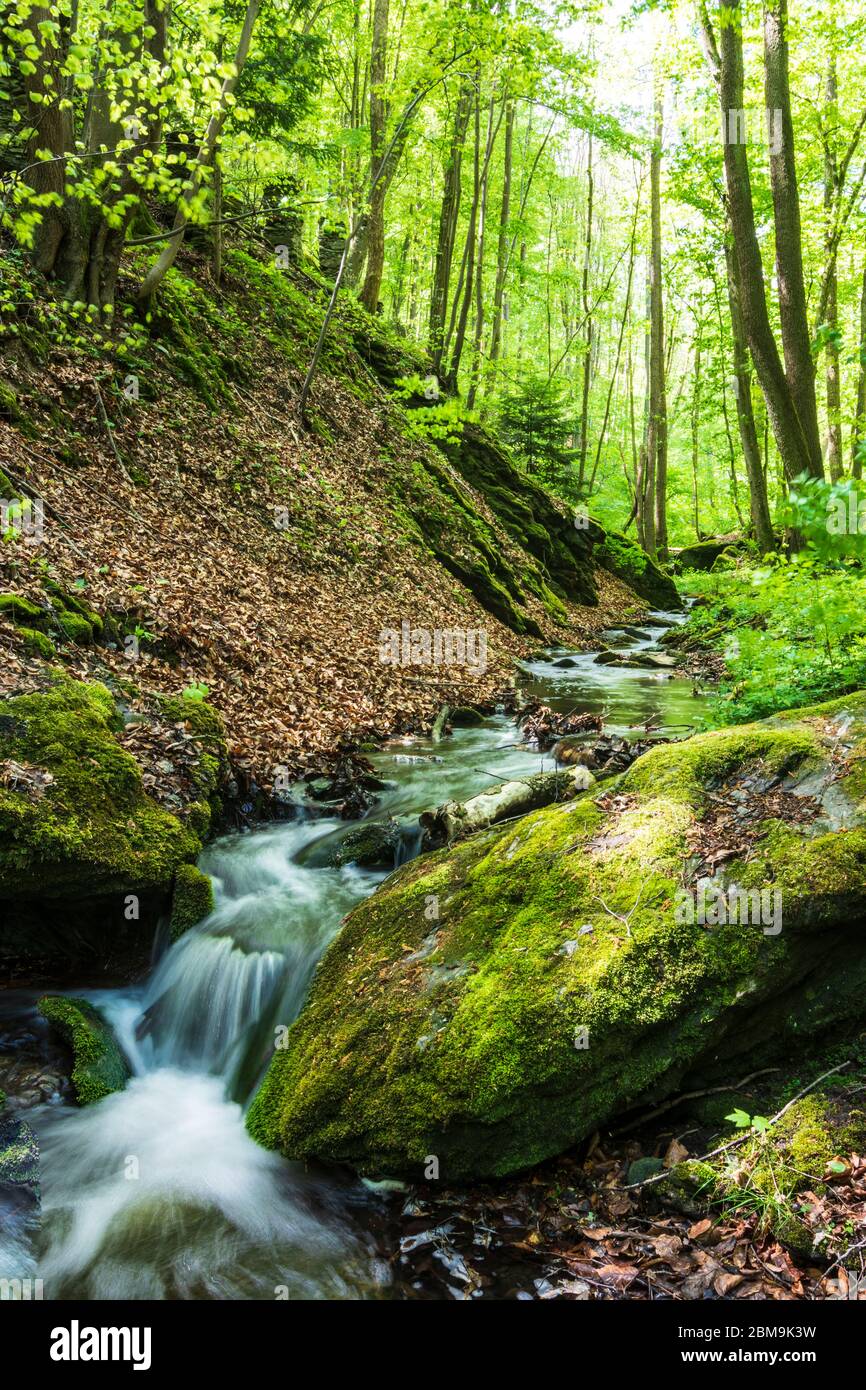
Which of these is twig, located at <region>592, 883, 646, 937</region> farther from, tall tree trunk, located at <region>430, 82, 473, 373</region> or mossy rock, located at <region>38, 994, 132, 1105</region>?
tall tree trunk, located at <region>430, 82, 473, 373</region>

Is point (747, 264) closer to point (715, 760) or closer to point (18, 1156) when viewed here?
point (715, 760)

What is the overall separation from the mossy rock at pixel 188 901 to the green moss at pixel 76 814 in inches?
4.8

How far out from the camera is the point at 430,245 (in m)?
27.9

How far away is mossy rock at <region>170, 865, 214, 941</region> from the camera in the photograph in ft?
18.1

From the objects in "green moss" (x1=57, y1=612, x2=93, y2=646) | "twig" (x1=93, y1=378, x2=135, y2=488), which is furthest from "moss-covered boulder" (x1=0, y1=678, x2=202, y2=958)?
"twig" (x1=93, y1=378, x2=135, y2=488)

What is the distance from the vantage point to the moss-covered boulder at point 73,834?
470 centimetres

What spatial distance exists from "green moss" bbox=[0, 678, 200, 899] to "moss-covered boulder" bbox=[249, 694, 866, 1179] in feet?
5.28

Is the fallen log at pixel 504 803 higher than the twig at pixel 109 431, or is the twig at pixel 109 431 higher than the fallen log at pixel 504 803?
the twig at pixel 109 431

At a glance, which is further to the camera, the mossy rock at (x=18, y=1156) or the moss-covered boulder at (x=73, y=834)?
the moss-covered boulder at (x=73, y=834)

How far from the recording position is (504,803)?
20.1 ft

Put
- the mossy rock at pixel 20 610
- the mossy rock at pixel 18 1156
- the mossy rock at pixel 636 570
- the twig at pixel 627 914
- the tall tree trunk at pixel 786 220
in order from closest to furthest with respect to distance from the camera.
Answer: the twig at pixel 627 914
the mossy rock at pixel 18 1156
the mossy rock at pixel 20 610
the tall tree trunk at pixel 786 220
the mossy rock at pixel 636 570

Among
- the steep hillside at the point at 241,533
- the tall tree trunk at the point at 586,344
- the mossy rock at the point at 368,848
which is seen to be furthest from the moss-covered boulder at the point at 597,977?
the tall tree trunk at the point at 586,344

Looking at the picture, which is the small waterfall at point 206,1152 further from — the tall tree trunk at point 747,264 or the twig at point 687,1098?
the tall tree trunk at point 747,264

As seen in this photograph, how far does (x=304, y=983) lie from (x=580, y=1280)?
260 cm
